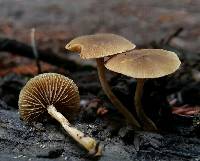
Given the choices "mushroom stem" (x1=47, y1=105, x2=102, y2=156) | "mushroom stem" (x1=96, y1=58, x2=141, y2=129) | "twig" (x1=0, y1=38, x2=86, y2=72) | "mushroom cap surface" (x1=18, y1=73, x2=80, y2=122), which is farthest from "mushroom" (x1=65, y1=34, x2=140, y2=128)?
"twig" (x1=0, y1=38, x2=86, y2=72)

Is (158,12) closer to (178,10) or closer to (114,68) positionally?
(178,10)

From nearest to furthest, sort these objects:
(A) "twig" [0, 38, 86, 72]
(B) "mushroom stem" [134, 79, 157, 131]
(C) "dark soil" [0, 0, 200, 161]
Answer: (C) "dark soil" [0, 0, 200, 161], (B) "mushroom stem" [134, 79, 157, 131], (A) "twig" [0, 38, 86, 72]

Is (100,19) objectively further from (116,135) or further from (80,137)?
(80,137)

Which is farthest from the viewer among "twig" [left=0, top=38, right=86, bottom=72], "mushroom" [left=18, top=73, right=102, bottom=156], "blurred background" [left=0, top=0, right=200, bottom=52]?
"blurred background" [left=0, top=0, right=200, bottom=52]

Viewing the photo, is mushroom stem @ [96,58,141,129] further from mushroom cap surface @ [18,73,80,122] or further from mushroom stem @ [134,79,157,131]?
mushroom cap surface @ [18,73,80,122]

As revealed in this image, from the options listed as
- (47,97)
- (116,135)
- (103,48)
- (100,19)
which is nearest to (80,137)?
(116,135)

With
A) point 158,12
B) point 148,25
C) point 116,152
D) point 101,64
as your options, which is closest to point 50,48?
point 148,25

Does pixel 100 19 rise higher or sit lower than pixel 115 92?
higher
